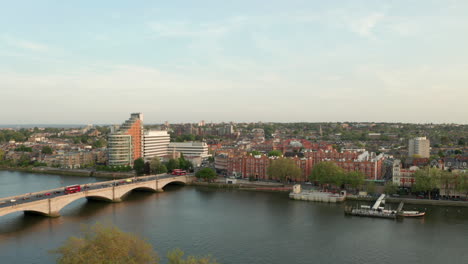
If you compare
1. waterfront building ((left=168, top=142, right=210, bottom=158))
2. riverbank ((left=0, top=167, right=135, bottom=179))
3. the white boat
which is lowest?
the white boat

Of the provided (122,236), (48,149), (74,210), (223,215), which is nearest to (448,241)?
(223,215)

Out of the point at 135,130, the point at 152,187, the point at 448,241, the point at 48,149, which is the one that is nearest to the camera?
the point at 448,241

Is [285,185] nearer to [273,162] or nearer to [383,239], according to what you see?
[273,162]

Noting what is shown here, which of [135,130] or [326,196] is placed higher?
[135,130]

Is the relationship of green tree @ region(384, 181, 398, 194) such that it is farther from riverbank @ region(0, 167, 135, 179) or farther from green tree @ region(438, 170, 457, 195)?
riverbank @ region(0, 167, 135, 179)

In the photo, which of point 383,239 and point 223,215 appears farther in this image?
point 223,215

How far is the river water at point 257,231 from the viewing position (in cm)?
1717

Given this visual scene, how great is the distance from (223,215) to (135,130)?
97.0 ft

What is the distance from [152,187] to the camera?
109 ft

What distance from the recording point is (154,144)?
5441cm

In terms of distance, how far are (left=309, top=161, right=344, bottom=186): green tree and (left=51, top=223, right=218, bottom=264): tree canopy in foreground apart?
2128 centimetres

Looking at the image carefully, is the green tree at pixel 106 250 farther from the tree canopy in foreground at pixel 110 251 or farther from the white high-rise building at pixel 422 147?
the white high-rise building at pixel 422 147

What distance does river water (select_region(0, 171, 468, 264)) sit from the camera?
17.2m

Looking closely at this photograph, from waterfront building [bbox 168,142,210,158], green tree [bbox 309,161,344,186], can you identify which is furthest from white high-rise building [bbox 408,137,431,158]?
waterfront building [bbox 168,142,210,158]
